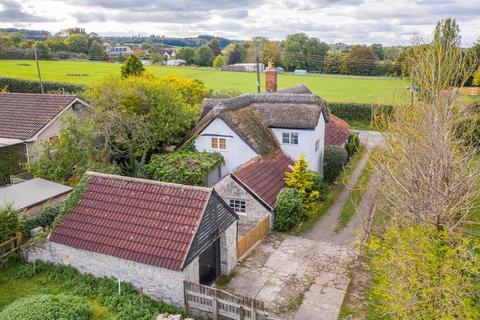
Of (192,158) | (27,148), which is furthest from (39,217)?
(27,148)

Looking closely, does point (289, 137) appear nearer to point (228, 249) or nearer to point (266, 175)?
point (266, 175)

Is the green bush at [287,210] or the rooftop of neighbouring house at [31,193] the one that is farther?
the green bush at [287,210]

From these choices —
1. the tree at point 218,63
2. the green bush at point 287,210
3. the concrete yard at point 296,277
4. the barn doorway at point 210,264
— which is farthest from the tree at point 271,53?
the barn doorway at point 210,264

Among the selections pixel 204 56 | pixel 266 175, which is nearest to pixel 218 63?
pixel 204 56

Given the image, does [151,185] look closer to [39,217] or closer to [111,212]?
[111,212]

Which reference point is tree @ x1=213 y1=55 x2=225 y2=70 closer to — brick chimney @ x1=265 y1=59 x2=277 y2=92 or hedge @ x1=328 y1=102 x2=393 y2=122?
hedge @ x1=328 y1=102 x2=393 y2=122

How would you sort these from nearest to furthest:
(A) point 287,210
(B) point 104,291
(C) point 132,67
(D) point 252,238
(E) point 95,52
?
1. (B) point 104,291
2. (D) point 252,238
3. (A) point 287,210
4. (C) point 132,67
5. (E) point 95,52

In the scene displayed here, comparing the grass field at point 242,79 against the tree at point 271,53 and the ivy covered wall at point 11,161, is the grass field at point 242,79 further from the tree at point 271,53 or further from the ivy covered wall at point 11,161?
the ivy covered wall at point 11,161
